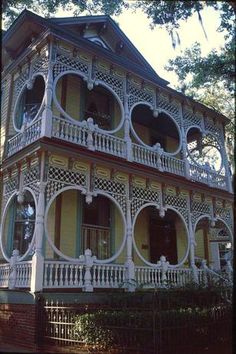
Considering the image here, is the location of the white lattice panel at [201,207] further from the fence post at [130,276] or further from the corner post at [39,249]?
the corner post at [39,249]

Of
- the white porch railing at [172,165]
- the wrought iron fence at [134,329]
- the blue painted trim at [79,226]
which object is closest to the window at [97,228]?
the blue painted trim at [79,226]

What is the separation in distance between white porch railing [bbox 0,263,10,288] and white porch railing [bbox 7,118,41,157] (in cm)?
357

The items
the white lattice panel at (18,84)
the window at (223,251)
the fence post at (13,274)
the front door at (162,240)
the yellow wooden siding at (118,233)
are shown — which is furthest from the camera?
the window at (223,251)

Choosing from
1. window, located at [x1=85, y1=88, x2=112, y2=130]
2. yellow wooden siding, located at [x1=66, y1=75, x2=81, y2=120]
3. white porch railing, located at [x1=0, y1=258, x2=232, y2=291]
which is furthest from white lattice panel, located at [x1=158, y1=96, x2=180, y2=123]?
white porch railing, located at [x1=0, y1=258, x2=232, y2=291]

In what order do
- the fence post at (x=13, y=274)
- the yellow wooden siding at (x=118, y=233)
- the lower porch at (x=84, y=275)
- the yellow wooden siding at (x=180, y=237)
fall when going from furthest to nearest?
the yellow wooden siding at (x=180, y=237)
the yellow wooden siding at (x=118, y=233)
the fence post at (x=13, y=274)
the lower porch at (x=84, y=275)

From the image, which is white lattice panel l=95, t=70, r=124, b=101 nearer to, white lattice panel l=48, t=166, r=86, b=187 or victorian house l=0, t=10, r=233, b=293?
victorian house l=0, t=10, r=233, b=293

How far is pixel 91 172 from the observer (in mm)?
11797

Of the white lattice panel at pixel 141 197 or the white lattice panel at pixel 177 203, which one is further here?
the white lattice panel at pixel 177 203

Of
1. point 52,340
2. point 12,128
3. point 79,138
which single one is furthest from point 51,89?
point 52,340

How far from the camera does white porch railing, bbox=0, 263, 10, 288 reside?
10.8 metres

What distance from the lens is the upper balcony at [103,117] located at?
11.8m

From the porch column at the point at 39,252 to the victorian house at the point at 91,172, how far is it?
0.03 metres

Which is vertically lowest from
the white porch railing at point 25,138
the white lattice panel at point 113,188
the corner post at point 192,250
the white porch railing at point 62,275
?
the white porch railing at point 62,275

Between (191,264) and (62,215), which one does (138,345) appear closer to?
(62,215)
